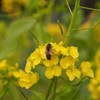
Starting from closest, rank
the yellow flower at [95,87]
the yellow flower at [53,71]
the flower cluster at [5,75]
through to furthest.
Answer: the yellow flower at [53,71] → the flower cluster at [5,75] → the yellow flower at [95,87]

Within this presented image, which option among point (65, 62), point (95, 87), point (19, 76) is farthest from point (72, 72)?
point (95, 87)

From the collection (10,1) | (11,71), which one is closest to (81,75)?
(11,71)

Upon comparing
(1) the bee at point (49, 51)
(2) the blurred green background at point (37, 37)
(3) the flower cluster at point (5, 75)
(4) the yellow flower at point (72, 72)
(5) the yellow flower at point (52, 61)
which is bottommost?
(2) the blurred green background at point (37, 37)

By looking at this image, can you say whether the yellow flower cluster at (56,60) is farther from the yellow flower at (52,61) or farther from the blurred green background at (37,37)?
the blurred green background at (37,37)

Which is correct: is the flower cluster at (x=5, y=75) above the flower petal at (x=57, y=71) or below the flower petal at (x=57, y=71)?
below

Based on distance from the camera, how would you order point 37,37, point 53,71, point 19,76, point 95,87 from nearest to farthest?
point 53,71, point 19,76, point 95,87, point 37,37

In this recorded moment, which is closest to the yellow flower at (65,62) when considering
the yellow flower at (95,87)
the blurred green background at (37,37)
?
the blurred green background at (37,37)

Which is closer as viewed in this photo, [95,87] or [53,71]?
[53,71]

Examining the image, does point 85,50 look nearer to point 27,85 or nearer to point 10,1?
point 10,1

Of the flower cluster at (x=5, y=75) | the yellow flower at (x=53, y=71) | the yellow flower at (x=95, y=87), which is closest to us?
the yellow flower at (x=53, y=71)

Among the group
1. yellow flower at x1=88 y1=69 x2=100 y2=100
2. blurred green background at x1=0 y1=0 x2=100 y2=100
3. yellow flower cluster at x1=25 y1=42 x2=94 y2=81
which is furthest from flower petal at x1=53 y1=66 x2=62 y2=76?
yellow flower at x1=88 y1=69 x2=100 y2=100

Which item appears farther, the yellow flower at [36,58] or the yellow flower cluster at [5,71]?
the yellow flower cluster at [5,71]

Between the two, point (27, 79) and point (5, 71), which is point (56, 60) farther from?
point (5, 71)

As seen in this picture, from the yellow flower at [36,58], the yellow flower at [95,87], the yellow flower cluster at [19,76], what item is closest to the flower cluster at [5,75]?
the yellow flower cluster at [19,76]
